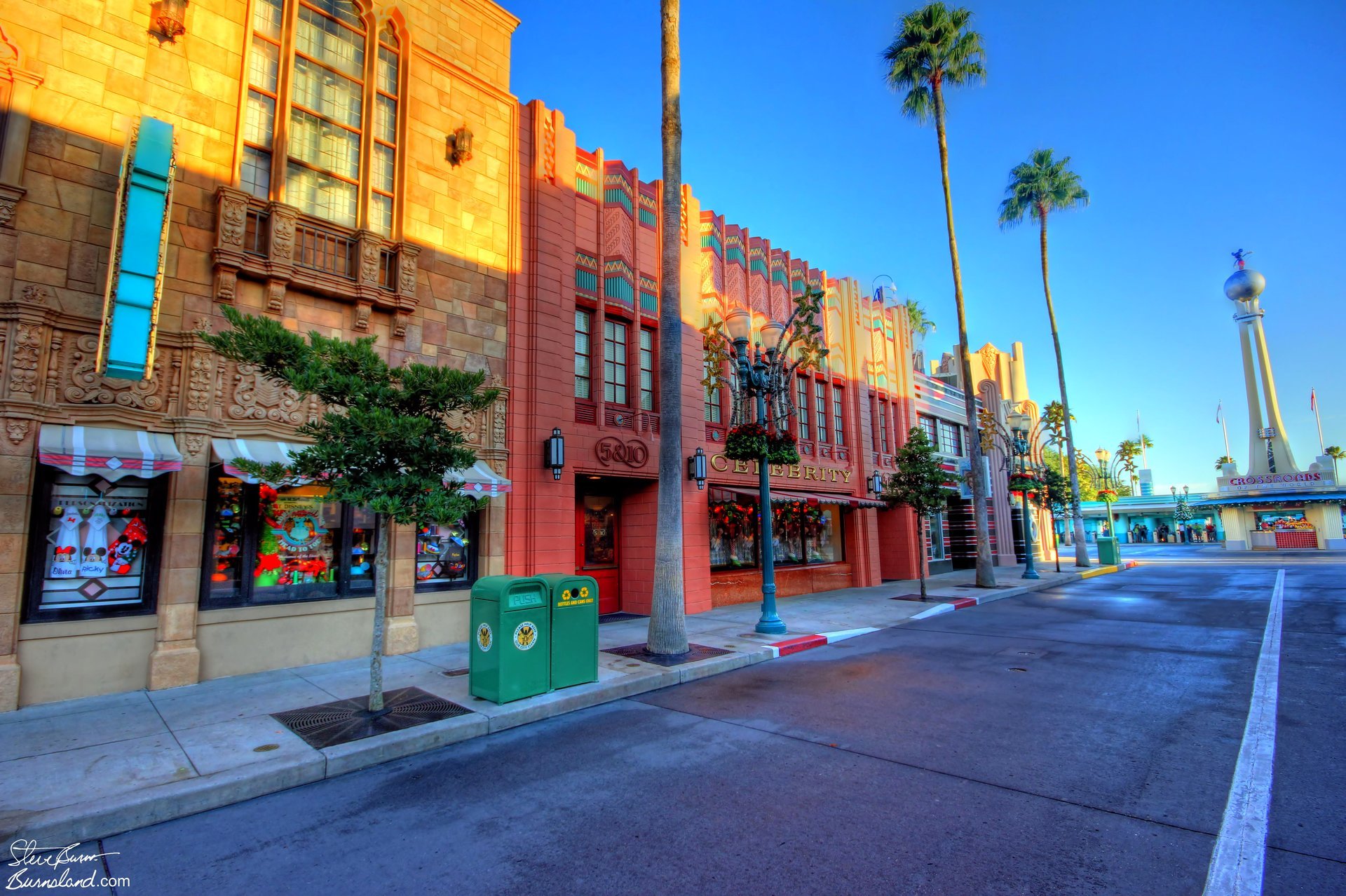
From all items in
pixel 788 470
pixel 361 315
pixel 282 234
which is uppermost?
pixel 282 234

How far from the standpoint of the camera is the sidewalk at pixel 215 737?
4.62 metres

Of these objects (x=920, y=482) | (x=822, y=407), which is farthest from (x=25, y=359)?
(x=822, y=407)

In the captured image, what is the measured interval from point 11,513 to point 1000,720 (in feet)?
36.5

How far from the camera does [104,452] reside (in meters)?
7.20

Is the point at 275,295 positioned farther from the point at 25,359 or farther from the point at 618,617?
the point at 618,617

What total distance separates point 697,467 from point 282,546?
877 centimetres

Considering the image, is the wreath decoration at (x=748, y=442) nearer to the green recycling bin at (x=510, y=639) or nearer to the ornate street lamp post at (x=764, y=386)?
the ornate street lamp post at (x=764, y=386)

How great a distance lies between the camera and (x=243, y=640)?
867 centimetres

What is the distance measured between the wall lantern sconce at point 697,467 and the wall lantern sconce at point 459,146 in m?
7.97

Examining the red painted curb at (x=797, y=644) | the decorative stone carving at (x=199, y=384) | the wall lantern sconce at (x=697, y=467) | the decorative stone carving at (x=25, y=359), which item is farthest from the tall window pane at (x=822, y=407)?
the decorative stone carving at (x=25, y=359)

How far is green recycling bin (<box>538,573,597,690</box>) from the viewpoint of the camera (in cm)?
765

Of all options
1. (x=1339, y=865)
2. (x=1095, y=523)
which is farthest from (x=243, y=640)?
(x=1095, y=523)

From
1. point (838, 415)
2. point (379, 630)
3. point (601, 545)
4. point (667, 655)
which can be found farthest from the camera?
point (838, 415)

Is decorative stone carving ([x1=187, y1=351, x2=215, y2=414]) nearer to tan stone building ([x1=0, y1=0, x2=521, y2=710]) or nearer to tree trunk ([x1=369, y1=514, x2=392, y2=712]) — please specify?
tan stone building ([x1=0, y1=0, x2=521, y2=710])
